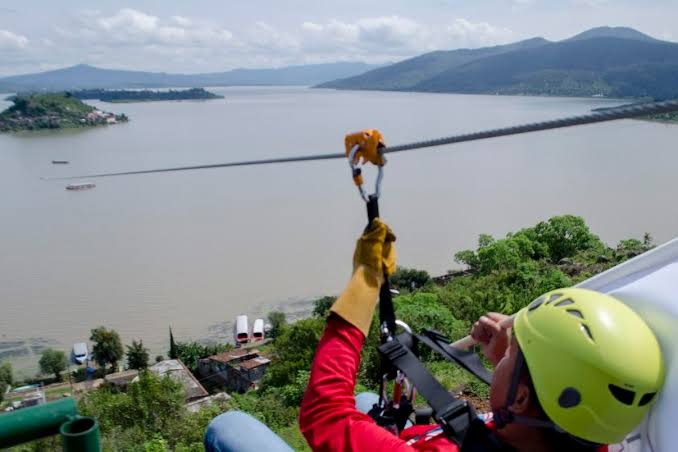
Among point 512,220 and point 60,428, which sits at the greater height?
point 60,428

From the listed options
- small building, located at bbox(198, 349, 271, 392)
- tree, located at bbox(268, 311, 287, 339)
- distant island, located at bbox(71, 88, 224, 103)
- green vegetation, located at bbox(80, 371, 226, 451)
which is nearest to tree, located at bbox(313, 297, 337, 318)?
tree, located at bbox(268, 311, 287, 339)

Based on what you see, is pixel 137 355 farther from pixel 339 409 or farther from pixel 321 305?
pixel 339 409

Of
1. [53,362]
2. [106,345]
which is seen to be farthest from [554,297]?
[53,362]

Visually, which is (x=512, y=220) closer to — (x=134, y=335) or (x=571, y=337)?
(x=134, y=335)

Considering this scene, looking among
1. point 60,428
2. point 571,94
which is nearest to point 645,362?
point 60,428

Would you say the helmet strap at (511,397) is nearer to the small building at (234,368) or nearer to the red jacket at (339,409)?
the red jacket at (339,409)

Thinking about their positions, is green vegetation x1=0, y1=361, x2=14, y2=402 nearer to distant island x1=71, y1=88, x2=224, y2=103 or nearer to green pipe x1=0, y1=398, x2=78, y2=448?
green pipe x1=0, y1=398, x2=78, y2=448
